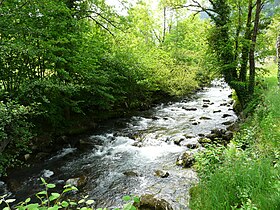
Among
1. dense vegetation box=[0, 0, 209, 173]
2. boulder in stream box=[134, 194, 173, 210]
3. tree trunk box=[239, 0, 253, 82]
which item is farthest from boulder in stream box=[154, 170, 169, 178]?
tree trunk box=[239, 0, 253, 82]

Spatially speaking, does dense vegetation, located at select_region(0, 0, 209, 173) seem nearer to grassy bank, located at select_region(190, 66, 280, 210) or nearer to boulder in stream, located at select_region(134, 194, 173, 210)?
boulder in stream, located at select_region(134, 194, 173, 210)

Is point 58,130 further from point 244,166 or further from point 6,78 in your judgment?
point 244,166

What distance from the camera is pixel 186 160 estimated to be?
25.1ft

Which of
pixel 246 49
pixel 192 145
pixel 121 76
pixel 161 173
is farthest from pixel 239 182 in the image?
pixel 121 76

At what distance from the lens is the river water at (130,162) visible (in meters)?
6.41

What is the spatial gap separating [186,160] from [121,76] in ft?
23.7

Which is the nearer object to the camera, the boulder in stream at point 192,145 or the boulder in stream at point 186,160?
the boulder in stream at point 186,160

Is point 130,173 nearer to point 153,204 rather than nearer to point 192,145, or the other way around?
point 153,204

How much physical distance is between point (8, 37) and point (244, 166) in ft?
25.9

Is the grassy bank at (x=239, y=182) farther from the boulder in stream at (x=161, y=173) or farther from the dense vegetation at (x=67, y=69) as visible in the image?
the dense vegetation at (x=67, y=69)

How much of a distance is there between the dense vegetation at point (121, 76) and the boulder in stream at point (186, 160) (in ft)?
5.64

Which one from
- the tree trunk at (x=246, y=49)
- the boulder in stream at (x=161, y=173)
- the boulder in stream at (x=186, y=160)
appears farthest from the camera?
the tree trunk at (x=246, y=49)

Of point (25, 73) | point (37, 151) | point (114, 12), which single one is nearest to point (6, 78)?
point (25, 73)

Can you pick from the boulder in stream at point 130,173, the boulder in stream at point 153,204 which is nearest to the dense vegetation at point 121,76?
the boulder in stream at point 153,204
